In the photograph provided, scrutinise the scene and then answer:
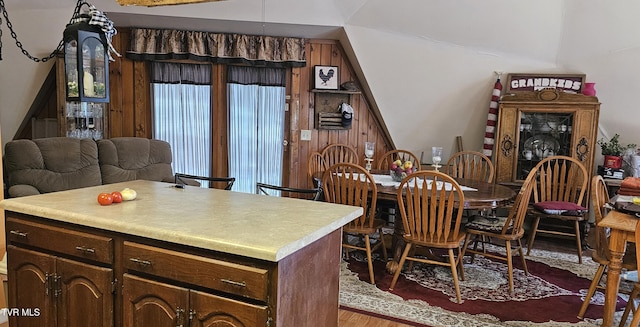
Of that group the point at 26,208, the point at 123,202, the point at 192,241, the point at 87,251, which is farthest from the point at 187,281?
the point at 26,208

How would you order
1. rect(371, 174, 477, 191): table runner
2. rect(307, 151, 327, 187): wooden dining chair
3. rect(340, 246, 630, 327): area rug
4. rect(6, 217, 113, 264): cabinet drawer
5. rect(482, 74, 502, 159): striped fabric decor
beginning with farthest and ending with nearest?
rect(482, 74, 502, 159): striped fabric decor < rect(307, 151, 327, 187): wooden dining chair < rect(371, 174, 477, 191): table runner < rect(340, 246, 630, 327): area rug < rect(6, 217, 113, 264): cabinet drawer

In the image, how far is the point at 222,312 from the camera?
5.21 ft

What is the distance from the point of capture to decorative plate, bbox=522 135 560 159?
4.54 metres

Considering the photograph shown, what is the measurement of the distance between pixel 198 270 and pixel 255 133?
3.79 m

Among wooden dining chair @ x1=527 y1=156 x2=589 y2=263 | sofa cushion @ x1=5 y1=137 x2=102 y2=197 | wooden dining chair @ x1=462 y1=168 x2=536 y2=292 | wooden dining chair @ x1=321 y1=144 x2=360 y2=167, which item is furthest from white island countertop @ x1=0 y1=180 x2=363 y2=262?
wooden dining chair @ x1=527 y1=156 x2=589 y2=263

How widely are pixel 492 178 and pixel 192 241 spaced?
3402 millimetres

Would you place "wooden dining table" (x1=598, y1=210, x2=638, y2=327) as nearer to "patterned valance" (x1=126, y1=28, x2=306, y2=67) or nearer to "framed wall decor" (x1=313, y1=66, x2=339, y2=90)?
"framed wall decor" (x1=313, y1=66, x2=339, y2=90)

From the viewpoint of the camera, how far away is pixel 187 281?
1647 millimetres

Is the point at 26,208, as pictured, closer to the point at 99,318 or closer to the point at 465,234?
the point at 99,318

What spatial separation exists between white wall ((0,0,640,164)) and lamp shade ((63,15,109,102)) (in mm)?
2052

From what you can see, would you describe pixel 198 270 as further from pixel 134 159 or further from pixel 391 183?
pixel 134 159

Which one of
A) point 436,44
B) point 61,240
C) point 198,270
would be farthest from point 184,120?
point 198,270

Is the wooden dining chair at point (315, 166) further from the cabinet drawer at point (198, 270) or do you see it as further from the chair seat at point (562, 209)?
the cabinet drawer at point (198, 270)

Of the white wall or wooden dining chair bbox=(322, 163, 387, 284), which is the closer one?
wooden dining chair bbox=(322, 163, 387, 284)
